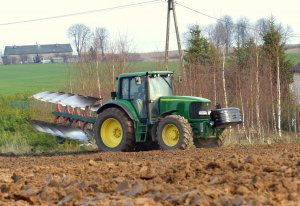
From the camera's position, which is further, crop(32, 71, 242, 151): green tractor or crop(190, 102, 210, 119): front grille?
crop(190, 102, 210, 119): front grille

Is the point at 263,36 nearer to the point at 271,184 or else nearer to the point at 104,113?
the point at 104,113

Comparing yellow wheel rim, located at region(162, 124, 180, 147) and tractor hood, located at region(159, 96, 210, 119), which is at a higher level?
tractor hood, located at region(159, 96, 210, 119)

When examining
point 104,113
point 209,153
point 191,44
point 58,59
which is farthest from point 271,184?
point 58,59

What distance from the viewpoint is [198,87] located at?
20.6 metres

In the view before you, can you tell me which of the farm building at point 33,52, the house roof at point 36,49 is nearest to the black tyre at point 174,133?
the farm building at point 33,52

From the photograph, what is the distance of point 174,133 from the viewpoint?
14.7m

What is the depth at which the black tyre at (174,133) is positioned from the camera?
14320 millimetres

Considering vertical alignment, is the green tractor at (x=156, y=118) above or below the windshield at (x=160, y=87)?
below

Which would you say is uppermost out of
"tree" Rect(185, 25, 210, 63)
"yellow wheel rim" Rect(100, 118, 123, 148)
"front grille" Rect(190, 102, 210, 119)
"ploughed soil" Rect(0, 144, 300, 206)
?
"tree" Rect(185, 25, 210, 63)

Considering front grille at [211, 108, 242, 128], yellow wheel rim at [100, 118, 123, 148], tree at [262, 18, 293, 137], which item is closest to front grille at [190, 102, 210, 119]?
front grille at [211, 108, 242, 128]

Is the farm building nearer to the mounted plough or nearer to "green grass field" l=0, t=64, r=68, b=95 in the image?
"green grass field" l=0, t=64, r=68, b=95

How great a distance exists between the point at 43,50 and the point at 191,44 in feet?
176

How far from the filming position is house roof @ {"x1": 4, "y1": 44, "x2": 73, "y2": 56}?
82312mm

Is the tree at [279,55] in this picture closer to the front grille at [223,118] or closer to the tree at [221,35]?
the tree at [221,35]
